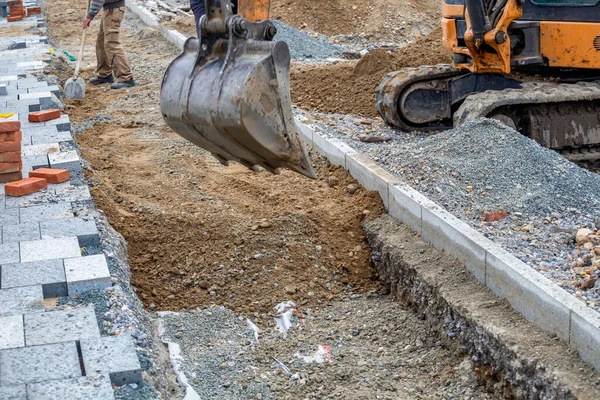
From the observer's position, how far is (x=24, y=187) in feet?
20.6

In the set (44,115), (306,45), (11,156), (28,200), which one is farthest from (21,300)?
(306,45)

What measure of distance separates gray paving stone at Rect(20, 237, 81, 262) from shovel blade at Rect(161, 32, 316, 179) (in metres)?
1.04

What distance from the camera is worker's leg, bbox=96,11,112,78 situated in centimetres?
1243

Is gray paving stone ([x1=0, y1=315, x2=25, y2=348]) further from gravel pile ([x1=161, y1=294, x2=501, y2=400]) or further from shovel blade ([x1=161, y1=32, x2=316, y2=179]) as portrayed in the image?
shovel blade ([x1=161, y1=32, x2=316, y2=179])

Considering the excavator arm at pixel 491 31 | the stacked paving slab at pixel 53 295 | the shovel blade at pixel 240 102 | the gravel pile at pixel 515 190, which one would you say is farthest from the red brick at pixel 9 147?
the excavator arm at pixel 491 31

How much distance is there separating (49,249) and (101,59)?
7841 mm

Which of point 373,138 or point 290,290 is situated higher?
point 373,138

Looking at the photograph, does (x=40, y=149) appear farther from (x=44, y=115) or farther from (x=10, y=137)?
(x=44, y=115)

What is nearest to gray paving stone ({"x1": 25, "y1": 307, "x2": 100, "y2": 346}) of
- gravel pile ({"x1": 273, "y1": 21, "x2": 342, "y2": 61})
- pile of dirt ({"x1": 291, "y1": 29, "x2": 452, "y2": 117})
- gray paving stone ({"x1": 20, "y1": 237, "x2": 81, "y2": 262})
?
gray paving stone ({"x1": 20, "y1": 237, "x2": 81, "y2": 262})

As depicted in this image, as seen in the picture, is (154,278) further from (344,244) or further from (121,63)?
(121,63)

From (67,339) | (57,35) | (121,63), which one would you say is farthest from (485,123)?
(57,35)

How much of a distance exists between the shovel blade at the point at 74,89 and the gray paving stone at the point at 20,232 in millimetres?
6133

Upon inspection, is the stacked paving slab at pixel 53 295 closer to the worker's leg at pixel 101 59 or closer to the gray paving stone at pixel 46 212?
the gray paving stone at pixel 46 212

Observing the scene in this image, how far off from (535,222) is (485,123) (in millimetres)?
1738
